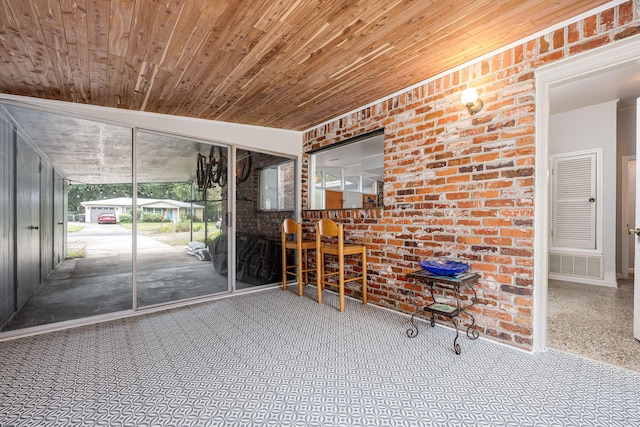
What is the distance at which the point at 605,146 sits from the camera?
4.55 metres

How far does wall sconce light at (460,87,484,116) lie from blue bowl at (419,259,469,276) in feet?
4.49

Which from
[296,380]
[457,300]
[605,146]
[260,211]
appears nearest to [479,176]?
[457,300]

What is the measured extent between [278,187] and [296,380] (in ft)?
10.6

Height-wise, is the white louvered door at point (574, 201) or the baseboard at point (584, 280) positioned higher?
the white louvered door at point (574, 201)

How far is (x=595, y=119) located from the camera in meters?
4.63

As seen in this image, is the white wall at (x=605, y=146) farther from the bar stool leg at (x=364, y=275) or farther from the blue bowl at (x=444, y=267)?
the bar stool leg at (x=364, y=275)

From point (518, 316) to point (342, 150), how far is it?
9.94 ft

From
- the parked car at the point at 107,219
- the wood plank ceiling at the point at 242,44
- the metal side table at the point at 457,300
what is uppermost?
the wood plank ceiling at the point at 242,44

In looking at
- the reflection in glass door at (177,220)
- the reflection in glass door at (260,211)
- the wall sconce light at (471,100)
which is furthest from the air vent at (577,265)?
the reflection in glass door at (177,220)

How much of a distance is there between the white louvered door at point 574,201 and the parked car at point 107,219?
21.9ft

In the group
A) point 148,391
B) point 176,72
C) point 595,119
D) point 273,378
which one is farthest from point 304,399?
point 595,119

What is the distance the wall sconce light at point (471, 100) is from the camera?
253 cm

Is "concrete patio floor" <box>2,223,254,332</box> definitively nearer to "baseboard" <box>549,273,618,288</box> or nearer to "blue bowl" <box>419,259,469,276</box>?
"blue bowl" <box>419,259,469,276</box>

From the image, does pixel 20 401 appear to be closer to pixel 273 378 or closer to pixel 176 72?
pixel 273 378
